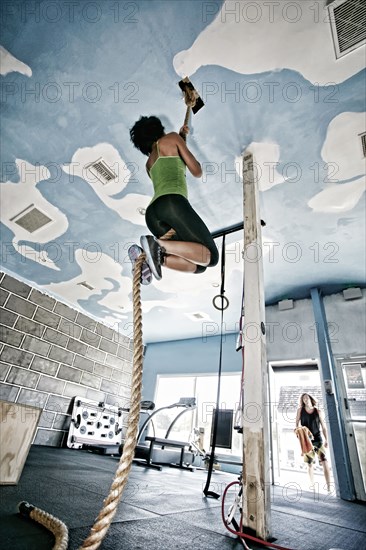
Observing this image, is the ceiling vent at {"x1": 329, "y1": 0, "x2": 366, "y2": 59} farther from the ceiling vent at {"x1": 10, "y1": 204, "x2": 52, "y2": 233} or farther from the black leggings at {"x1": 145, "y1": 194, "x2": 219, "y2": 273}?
the ceiling vent at {"x1": 10, "y1": 204, "x2": 52, "y2": 233}

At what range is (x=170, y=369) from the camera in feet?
22.7

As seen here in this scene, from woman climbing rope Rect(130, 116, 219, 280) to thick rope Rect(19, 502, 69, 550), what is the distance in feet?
3.20

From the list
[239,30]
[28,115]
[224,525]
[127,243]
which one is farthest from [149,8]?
[224,525]

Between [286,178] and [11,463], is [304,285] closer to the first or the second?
[286,178]

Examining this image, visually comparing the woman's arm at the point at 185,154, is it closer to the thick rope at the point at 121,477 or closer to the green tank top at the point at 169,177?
the green tank top at the point at 169,177

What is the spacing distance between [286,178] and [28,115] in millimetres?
2653

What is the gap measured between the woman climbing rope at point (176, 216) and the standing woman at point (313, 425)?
4.15 m

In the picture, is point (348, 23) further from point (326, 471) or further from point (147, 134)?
point (326, 471)

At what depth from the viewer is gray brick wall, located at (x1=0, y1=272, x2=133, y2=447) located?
4.59 m

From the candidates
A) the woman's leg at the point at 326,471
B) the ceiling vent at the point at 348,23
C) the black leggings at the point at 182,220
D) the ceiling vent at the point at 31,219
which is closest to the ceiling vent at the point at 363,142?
the ceiling vent at the point at 348,23

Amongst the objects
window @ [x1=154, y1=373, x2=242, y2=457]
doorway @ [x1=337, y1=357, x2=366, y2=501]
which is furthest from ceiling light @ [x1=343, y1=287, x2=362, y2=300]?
window @ [x1=154, y1=373, x2=242, y2=457]

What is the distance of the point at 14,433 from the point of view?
1.23 meters

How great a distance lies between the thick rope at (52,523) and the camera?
742mm

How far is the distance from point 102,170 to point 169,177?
1592mm
